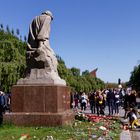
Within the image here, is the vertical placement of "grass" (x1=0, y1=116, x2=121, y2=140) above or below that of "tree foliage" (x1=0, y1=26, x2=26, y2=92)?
below

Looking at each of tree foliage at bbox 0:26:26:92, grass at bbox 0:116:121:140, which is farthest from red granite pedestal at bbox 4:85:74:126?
tree foliage at bbox 0:26:26:92

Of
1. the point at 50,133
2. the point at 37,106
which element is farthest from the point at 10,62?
the point at 50,133

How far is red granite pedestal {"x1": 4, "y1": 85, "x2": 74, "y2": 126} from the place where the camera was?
15.5 m

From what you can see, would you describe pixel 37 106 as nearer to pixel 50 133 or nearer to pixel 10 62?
pixel 50 133

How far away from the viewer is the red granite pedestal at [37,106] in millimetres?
15453

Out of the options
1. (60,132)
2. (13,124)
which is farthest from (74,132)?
(13,124)

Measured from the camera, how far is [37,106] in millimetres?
15695

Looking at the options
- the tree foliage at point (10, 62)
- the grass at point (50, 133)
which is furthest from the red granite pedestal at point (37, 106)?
the tree foliage at point (10, 62)

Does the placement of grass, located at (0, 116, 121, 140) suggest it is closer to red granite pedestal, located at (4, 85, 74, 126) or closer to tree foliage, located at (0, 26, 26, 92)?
red granite pedestal, located at (4, 85, 74, 126)

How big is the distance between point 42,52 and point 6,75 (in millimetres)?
29001

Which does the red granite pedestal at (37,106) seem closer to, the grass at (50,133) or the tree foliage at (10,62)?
the grass at (50,133)

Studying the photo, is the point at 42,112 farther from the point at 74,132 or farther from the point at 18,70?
the point at 18,70

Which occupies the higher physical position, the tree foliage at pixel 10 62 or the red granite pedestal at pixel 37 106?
the tree foliage at pixel 10 62

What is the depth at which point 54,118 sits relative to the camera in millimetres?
15414
